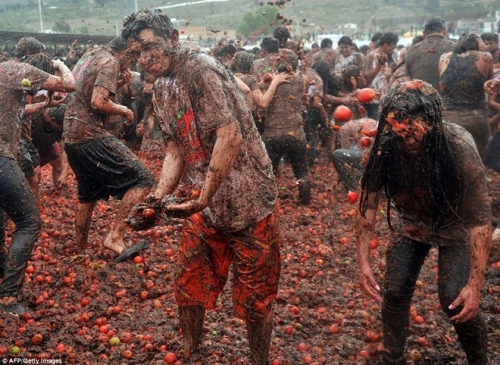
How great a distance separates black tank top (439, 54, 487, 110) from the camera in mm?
6094

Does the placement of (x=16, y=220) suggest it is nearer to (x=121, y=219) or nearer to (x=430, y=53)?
(x=121, y=219)

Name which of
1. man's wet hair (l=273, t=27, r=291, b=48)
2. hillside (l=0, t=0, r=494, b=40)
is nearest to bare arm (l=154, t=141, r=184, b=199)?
man's wet hair (l=273, t=27, r=291, b=48)

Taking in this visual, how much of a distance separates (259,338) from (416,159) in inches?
60.1

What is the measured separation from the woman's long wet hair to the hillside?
168ft

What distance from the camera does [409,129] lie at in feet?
8.23

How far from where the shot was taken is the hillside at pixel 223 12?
59.7 meters

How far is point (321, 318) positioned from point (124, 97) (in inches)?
232

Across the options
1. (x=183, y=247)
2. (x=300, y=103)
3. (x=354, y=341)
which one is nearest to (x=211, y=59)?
(x=183, y=247)

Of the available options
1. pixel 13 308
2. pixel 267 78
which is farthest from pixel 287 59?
pixel 13 308

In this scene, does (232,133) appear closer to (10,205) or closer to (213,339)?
(213,339)

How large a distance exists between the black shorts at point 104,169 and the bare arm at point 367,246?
260 centimetres

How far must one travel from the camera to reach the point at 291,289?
4.68 meters

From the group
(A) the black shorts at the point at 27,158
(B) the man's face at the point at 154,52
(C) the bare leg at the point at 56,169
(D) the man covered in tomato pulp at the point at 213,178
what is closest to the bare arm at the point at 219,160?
(D) the man covered in tomato pulp at the point at 213,178

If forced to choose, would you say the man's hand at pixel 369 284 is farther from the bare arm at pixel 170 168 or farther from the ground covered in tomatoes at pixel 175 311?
the bare arm at pixel 170 168
